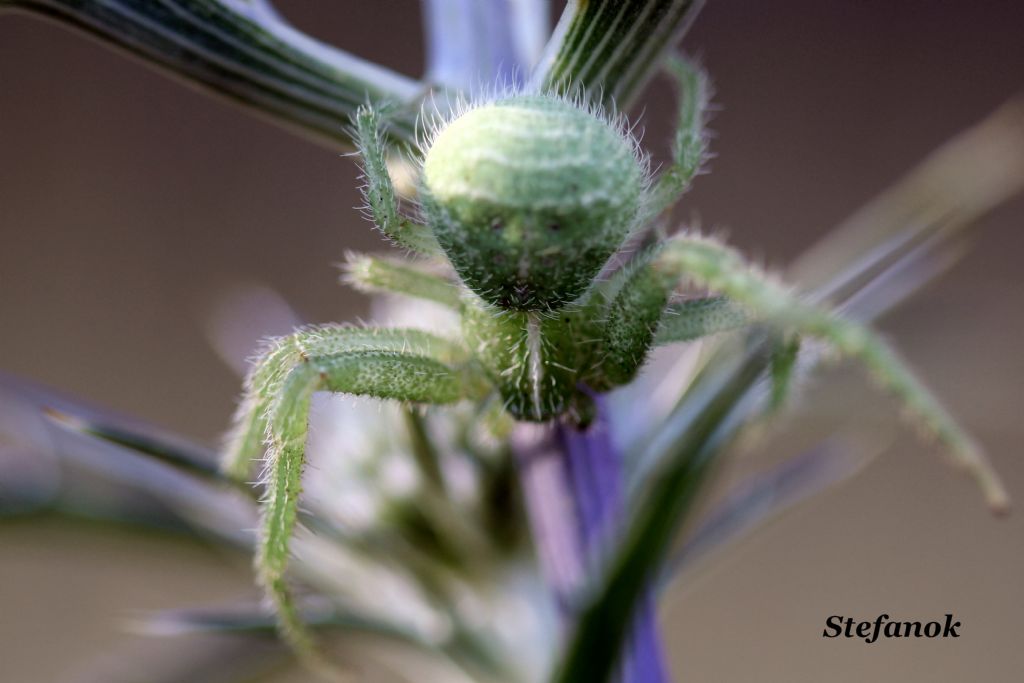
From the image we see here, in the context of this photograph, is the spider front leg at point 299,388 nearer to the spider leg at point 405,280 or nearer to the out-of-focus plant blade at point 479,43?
the spider leg at point 405,280

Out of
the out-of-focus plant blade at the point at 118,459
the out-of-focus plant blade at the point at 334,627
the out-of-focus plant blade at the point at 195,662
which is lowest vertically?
the out-of-focus plant blade at the point at 334,627

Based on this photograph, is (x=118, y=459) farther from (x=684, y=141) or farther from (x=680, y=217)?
(x=680, y=217)

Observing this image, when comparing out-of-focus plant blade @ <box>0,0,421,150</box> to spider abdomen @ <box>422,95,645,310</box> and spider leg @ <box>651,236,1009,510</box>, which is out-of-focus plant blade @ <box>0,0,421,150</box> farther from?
spider leg @ <box>651,236,1009,510</box>

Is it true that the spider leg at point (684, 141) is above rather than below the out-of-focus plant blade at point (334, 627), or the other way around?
above

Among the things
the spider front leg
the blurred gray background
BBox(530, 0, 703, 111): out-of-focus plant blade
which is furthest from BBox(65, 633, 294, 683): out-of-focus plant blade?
the blurred gray background

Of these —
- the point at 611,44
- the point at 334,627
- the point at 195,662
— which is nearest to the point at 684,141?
the point at 611,44

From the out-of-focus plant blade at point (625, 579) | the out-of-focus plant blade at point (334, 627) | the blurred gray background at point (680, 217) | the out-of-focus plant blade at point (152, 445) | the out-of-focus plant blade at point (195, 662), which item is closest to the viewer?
the out-of-focus plant blade at point (625, 579)

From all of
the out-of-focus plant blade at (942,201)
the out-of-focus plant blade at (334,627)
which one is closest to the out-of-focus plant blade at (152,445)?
the out-of-focus plant blade at (334,627)
